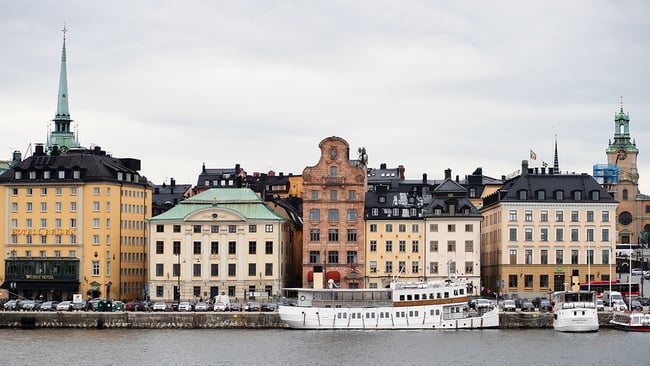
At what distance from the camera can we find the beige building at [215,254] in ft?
542

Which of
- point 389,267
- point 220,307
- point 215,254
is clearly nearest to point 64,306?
point 220,307

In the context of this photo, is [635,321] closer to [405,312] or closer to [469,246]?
[405,312]

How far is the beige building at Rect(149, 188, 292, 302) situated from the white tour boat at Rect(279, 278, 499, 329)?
2202 centimetres

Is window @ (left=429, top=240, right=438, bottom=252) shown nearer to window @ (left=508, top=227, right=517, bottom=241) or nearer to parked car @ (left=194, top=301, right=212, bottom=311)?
window @ (left=508, top=227, right=517, bottom=241)

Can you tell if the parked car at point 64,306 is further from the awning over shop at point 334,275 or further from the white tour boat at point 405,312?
the awning over shop at point 334,275

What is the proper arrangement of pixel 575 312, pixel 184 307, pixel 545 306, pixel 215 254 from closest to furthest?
pixel 575 312 < pixel 184 307 < pixel 545 306 < pixel 215 254

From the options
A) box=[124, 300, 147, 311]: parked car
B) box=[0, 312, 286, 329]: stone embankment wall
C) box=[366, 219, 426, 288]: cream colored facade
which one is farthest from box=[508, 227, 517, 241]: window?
box=[124, 300, 147, 311]: parked car

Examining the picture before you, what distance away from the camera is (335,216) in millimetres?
166875

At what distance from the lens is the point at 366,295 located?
14425 centimetres

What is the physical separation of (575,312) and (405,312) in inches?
667

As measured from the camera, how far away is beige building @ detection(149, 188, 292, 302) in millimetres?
165250

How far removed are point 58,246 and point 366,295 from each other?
145ft

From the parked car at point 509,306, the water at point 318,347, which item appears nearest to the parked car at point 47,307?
the water at point 318,347

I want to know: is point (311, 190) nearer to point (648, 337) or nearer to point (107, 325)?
point (107, 325)
